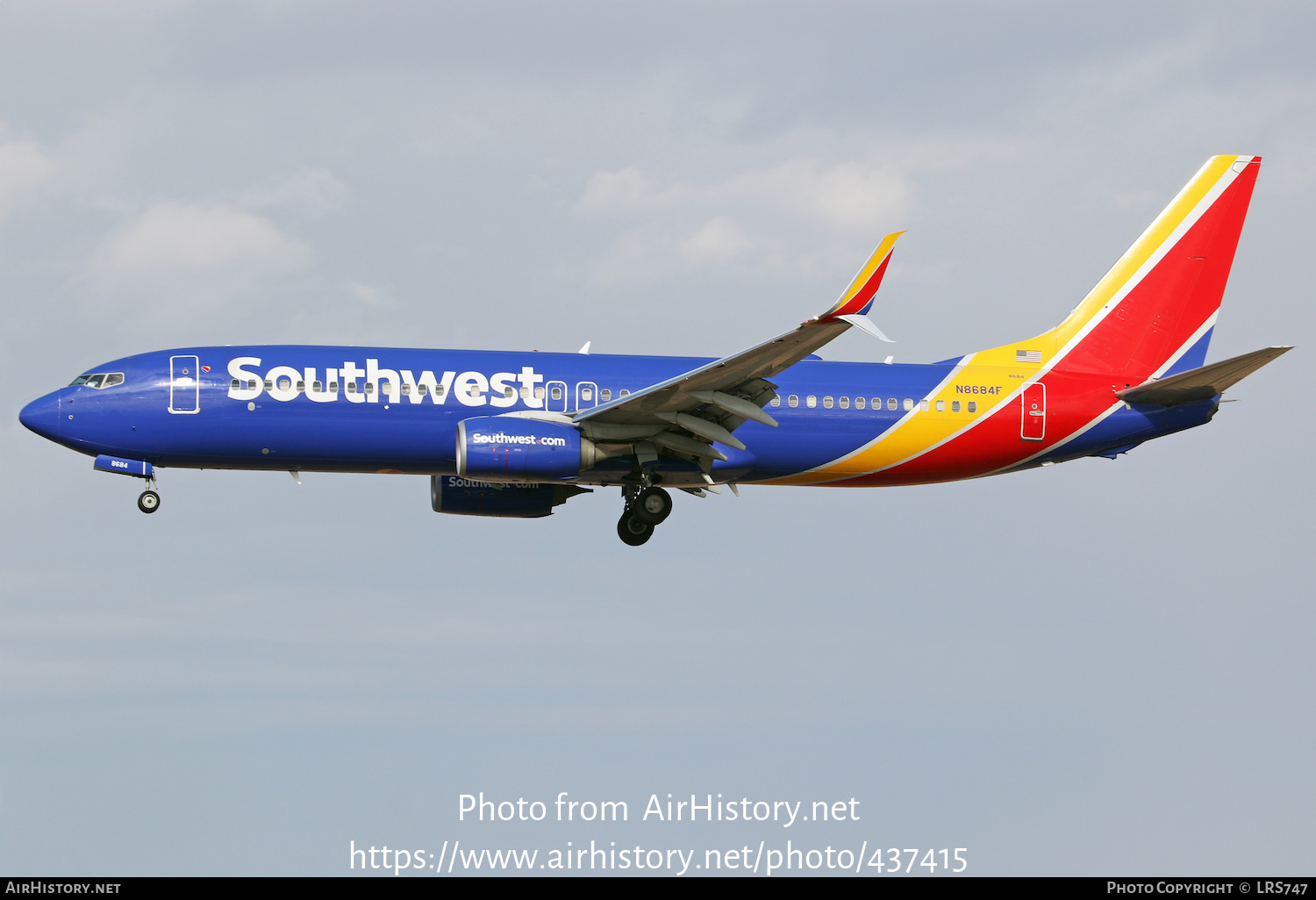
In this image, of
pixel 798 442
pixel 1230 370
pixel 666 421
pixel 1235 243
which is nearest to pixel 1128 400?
pixel 1230 370

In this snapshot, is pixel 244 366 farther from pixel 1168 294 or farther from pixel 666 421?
pixel 1168 294

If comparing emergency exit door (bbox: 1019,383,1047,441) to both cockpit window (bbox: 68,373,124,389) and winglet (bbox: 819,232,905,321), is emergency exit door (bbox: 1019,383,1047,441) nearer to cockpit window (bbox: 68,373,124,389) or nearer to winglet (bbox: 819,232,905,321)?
winglet (bbox: 819,232,905,321)

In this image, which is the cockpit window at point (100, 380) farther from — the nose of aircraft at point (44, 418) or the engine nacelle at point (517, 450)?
the engine nacelle at point (517, 450)

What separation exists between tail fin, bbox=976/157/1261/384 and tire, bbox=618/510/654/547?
10.4 m

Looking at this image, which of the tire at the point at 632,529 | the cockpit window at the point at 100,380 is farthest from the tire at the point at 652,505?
the cockpit window at the point at 100,380

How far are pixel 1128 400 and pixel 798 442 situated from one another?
9.09m

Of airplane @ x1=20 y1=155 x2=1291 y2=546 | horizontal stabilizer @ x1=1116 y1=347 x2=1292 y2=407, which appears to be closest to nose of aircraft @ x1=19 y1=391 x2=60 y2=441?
airplane @ x1=20 y1=155 x2=1291 y2=546

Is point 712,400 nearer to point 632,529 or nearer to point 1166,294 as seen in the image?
point 632,529

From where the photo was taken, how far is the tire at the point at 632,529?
124ft

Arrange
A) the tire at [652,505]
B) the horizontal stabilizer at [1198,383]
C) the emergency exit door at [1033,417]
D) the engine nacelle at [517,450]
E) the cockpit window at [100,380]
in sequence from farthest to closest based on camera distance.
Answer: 1. the emergency exit door at [1033,417]
2. the tire at [652,505]
3. the horizontal stabilizer at [1198,383]
4. the cockpit window at [100,380]
5. the engine nacelle at [517,450]

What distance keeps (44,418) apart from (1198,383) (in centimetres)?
2818

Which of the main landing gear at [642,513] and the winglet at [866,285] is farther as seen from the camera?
the main landing gear at [642,513]

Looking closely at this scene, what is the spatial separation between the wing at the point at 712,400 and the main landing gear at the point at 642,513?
4.99 ft

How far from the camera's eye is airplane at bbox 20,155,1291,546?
34.9m
